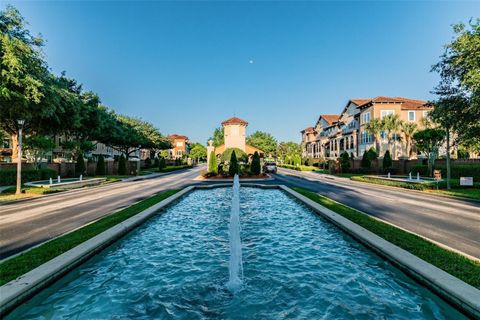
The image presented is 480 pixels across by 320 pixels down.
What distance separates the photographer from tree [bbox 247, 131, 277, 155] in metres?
125

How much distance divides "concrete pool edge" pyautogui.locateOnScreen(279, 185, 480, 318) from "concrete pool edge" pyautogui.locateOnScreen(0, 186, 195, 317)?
804cm

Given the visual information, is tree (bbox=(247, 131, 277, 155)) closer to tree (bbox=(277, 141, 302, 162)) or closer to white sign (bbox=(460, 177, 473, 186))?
tree (bbox=(277, 141, 302, 162))

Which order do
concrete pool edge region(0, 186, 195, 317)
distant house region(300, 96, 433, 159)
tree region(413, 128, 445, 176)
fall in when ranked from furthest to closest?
distant house region(300, 96, 433, 159) < tree region(413, 128, 445, 176) < concrete pool edge region(0, 186, 195, 317)

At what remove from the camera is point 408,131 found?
4684 cm

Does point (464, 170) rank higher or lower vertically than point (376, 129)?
lower

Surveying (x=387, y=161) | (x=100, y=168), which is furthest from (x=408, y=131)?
(x=100, y=168)

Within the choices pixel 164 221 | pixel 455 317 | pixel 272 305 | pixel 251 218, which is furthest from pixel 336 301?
pixel 164 221

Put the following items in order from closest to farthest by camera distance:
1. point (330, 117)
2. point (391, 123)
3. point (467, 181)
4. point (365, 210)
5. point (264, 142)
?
1. point (365, 210)
2. point (467, 181)
3. point (391, 123)
4. point (330, 117)
5. point (264, 142)

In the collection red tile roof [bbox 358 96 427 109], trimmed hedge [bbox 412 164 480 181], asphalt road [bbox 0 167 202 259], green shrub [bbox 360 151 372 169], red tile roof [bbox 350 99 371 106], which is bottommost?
asphalt road [bbox 0 167 202 259]

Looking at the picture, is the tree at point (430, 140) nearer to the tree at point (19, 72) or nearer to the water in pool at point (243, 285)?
the water in pool at point (243, 285)

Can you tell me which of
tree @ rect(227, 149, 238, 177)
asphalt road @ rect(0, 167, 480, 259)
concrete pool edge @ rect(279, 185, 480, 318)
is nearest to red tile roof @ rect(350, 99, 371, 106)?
tree @ rect(227, 149, 238, 177)

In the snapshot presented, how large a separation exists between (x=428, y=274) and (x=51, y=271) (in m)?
8.18

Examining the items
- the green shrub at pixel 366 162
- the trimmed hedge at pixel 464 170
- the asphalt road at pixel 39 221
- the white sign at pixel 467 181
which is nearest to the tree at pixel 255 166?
the green shrub at pixel 366 162

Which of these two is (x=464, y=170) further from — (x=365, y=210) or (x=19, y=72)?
(x=19, y=72)
